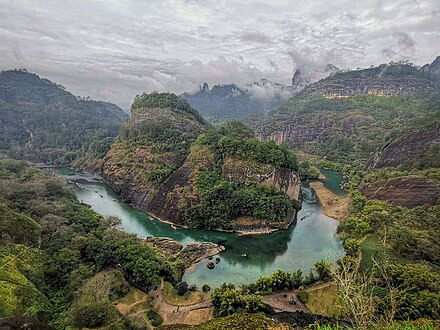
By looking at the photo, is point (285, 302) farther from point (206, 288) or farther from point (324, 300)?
point (206, 288)

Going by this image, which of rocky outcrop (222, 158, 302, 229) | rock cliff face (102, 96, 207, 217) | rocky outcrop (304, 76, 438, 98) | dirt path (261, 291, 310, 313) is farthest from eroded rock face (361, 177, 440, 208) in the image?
rocky outcrop (304, 76, 438, 98)

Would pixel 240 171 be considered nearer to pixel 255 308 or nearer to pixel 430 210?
pixel 430 210

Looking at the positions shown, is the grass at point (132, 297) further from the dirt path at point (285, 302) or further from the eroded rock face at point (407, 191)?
the eroded rock face at point (407, 191)

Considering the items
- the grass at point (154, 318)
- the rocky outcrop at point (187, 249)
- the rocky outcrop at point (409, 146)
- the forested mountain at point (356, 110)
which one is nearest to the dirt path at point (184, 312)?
the grass at point (154, 318)

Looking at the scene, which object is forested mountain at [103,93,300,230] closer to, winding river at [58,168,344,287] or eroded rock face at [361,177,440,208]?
winding river at [58,168,344,287]

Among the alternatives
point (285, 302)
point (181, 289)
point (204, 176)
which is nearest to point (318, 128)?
point (204, 176)
